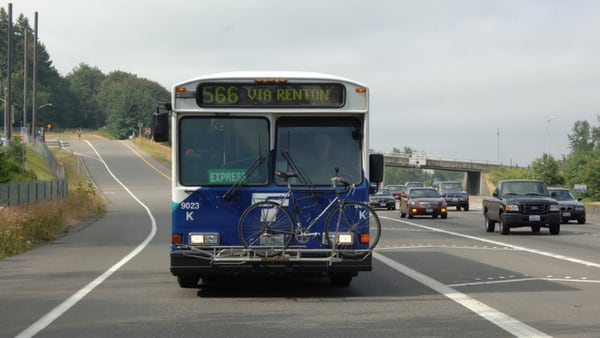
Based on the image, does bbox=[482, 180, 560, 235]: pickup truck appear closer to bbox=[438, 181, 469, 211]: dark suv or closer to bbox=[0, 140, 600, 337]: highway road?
bbox=[0, 140, 600, 337]: highway road

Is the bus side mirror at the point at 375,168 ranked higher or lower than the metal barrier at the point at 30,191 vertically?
higher

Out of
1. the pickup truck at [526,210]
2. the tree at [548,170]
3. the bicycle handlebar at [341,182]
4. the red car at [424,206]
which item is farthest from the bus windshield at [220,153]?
the tree at [548,170]

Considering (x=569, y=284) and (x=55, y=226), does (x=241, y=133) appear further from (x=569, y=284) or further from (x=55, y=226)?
(x=55, y=226)

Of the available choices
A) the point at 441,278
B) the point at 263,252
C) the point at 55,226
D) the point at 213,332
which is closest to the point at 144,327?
the point at 213,332

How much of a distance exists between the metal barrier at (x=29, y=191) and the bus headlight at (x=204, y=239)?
16.0 meters

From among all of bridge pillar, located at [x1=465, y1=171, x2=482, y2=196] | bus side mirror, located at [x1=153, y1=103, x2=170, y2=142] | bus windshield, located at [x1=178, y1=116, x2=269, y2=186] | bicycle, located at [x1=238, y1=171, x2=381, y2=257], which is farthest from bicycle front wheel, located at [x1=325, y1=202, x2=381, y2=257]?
bridge pillar, located at [x1=465, y1=171, x2=482, y2=196]

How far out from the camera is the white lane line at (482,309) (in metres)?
9.78

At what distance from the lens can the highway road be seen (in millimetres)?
10109

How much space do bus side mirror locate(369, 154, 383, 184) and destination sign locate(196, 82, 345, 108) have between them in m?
0.89

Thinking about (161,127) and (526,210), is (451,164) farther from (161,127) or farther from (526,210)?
(161,127)

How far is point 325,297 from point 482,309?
7.90ft

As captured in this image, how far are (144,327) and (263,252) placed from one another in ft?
8.89

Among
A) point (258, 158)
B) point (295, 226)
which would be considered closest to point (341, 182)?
point (295, 226)

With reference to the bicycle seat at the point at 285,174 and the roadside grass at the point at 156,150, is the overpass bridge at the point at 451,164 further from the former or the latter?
the bicycle seat at the point at 285,174
